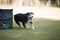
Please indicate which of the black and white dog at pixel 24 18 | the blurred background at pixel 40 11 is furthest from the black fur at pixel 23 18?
the blurred background at pixel 40 11

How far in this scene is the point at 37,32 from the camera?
3811 mm

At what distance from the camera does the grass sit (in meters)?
3.50

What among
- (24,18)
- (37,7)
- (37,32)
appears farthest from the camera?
(37,7)

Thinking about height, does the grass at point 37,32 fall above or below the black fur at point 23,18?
below

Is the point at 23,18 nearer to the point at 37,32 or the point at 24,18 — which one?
the point at 24,18

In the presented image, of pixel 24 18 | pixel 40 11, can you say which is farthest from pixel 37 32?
pixel 40 11

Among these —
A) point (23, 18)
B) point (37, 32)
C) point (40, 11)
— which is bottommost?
point (37, 32)

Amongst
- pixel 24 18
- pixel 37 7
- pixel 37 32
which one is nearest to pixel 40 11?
pixel 37 7

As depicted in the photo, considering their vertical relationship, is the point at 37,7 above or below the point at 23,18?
above

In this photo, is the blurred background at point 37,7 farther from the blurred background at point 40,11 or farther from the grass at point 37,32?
the grass at point 37,32

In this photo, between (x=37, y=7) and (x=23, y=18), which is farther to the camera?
(x=37, y=7)

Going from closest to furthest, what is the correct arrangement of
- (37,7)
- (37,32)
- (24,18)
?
(37,32)
(24,18)
(37,7)

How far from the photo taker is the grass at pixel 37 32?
3.50 meters

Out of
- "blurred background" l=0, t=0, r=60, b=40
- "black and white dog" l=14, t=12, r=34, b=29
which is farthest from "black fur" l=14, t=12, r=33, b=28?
"blurred background" l=0, t=0, r=60, b=40
